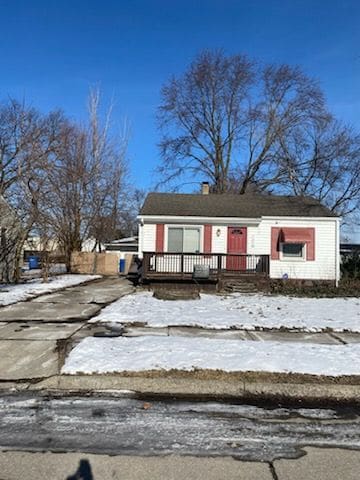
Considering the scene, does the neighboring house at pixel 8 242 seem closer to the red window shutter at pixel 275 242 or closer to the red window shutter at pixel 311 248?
the red window shutter at pixel 275 242

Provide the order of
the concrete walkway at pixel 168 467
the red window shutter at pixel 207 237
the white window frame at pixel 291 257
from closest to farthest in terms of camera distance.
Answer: the concrete walkway at pixel 168 467, the red window shutter at pixel 207 237, the white window frame at pixel 291 257

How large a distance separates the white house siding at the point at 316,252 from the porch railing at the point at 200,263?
1611 millimetres

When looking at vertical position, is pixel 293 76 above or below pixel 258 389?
above

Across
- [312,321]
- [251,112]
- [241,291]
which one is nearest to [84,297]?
[241,291]

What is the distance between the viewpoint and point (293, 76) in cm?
3384

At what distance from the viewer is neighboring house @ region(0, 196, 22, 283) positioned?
54.8 feet

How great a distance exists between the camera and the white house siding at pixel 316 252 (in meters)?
17.9

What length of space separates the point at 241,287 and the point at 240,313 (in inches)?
215

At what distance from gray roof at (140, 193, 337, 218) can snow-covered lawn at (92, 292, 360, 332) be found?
5.50 m

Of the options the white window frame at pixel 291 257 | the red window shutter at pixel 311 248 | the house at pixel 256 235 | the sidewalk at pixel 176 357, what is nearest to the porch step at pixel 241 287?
the house at pixel 256 235

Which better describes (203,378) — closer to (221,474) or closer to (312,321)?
(221,474)

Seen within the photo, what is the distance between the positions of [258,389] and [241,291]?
1066 centimetres

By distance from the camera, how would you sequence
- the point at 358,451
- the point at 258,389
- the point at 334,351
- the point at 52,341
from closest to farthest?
1. the point at 358,451
2. the point at 258,389
3. the point at 334,351
4. the point at 52,341

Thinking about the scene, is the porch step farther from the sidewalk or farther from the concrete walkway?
the concrete walkway
